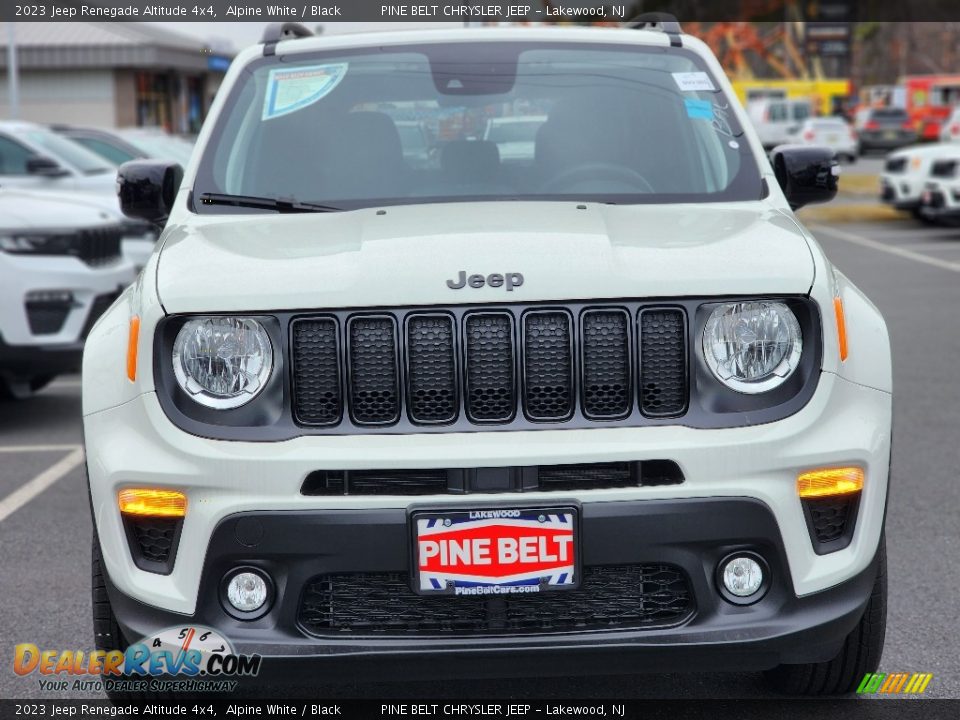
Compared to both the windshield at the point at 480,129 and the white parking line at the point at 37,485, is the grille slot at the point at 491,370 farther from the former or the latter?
the white parking line at the point at 37,485

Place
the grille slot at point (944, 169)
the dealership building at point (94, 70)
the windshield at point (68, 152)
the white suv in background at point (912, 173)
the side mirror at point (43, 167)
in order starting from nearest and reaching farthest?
the side mirror at point (43, 167)
the windshield at point (68, 152)
the grille slot at point (944, 169)
the white suv in background at point (912, 173)
the dealership building at point (94, 70)

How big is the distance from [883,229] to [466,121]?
17.8 m

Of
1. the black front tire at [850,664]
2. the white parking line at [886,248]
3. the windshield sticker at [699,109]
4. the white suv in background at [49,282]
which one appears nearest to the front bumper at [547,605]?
the black front tire at [850,664]

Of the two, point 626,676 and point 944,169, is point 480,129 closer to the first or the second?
point 626,676

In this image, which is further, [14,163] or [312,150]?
[14,163]

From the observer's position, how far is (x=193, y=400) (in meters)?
3.13

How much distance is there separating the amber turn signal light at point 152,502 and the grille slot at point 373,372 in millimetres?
427

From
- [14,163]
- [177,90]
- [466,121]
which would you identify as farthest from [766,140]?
[466,121]

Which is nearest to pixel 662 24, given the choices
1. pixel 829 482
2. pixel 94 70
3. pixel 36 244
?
pixel 829 482

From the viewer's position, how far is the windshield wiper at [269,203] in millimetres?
3994

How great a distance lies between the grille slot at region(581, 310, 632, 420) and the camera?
3.14m

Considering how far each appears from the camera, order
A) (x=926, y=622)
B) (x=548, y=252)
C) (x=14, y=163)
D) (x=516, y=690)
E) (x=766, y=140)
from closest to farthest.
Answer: (x=548, y=252), (x=516, y=690), (x=926, y=622), (x=14, y=163), (x=766, y=140)

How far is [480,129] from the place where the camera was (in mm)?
4367

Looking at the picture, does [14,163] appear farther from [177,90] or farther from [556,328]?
[177,90]
